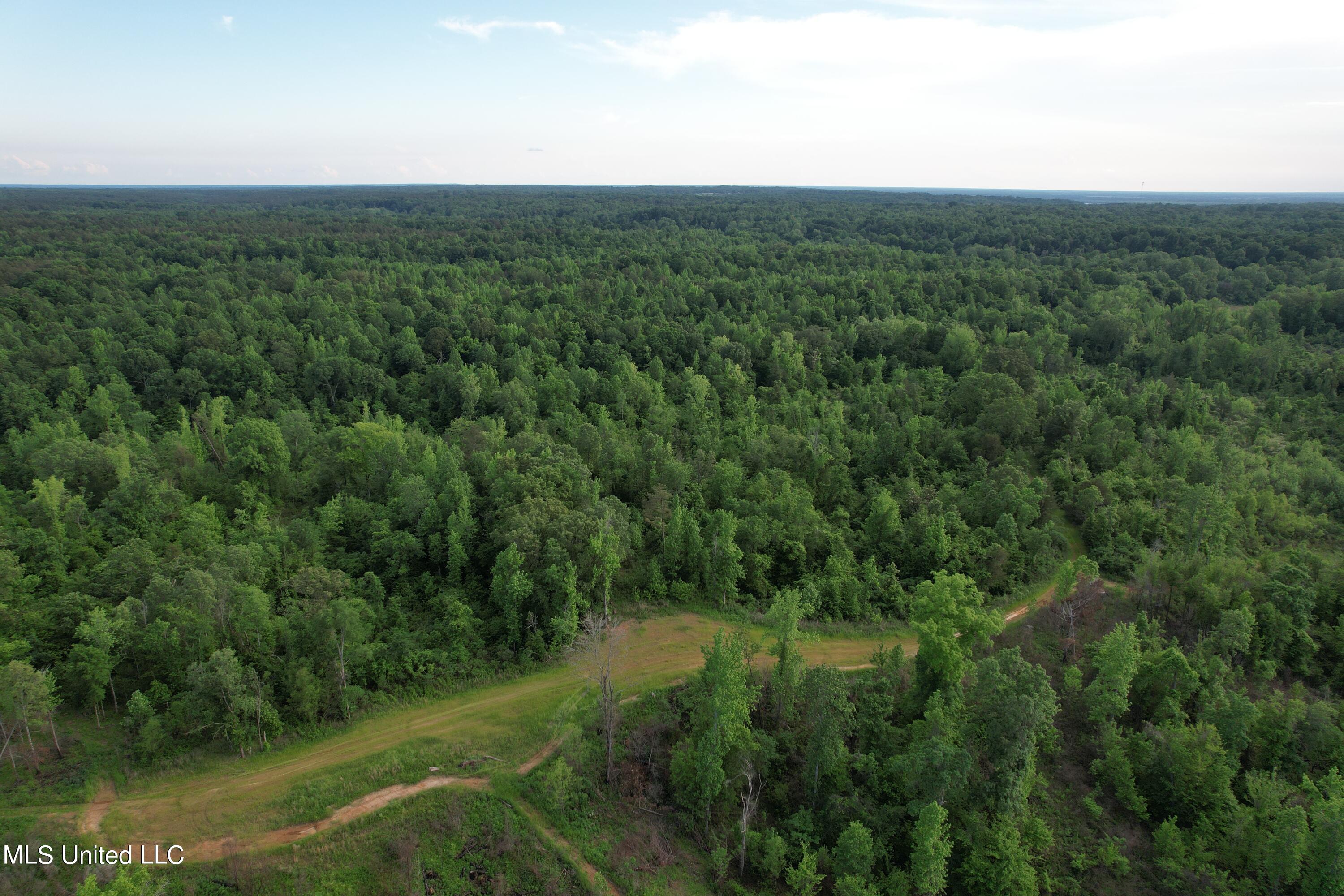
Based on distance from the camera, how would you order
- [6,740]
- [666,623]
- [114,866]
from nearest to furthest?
[114,866]
[6,740]
[666,623]

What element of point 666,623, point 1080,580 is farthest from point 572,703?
point 1080,580

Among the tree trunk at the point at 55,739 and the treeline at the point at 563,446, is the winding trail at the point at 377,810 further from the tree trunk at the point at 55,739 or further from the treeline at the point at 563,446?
the treeline at the point at 563,446

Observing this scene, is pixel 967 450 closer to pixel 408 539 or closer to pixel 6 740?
pixel 408 539

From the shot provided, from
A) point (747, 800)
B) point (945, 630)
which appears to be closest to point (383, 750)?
point (747, 800)

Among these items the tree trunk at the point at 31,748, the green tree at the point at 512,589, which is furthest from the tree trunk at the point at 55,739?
the green tree at the point at 512,589

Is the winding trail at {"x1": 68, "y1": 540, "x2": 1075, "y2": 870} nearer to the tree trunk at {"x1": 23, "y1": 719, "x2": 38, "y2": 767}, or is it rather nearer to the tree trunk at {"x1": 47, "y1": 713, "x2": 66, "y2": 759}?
the tree trunk at {"x1": 47, "y1": 713, "x2": 66, "y2": 759}

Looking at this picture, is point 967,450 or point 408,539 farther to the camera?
point 967,450
